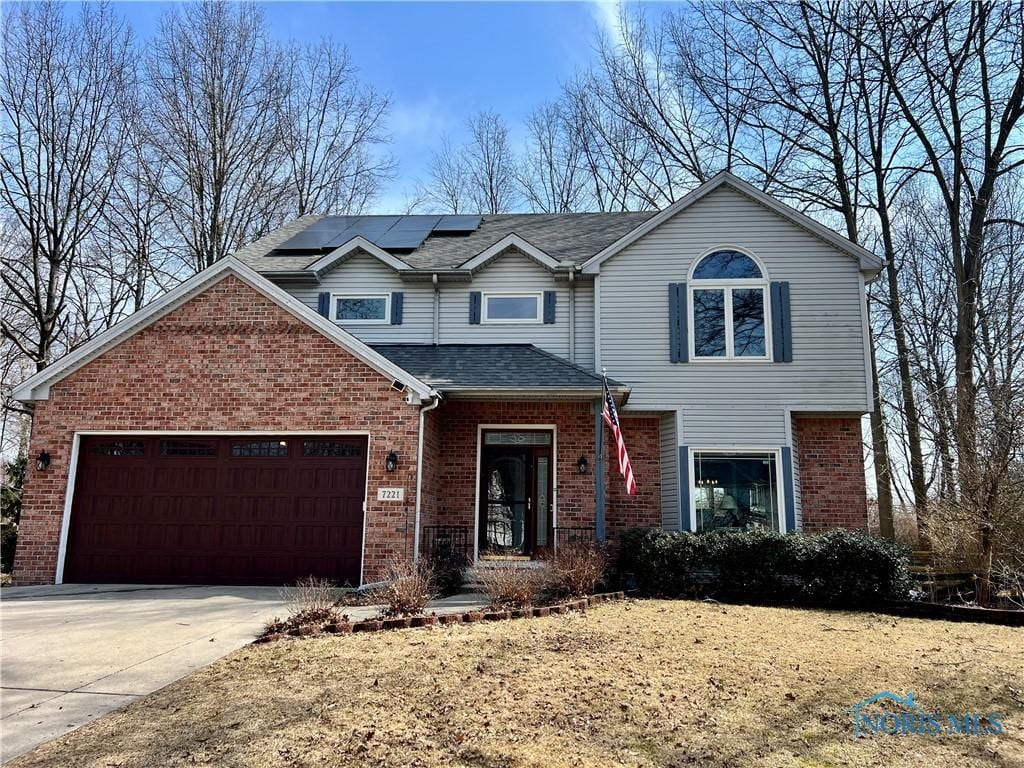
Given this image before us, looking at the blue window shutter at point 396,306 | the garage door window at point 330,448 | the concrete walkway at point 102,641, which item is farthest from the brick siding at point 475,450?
the concrete walkway at point 102,641

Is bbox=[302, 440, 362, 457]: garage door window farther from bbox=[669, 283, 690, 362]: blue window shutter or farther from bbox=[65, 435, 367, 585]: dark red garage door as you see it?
bbox=[669, 283, 690, 362]: blue window shutter

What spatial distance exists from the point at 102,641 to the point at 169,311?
5.99m

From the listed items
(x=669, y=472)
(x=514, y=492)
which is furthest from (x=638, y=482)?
(x=514, y=492)

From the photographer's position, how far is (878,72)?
16.4m

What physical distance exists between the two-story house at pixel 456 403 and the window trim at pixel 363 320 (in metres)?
0.05

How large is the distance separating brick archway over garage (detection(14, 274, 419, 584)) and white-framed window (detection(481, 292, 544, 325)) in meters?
3.41

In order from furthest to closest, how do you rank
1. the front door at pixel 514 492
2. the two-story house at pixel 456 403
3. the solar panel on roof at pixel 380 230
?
the solar panel on roof at pixel 380 230 → the front door at pixel 514 492 → the two-story house at pixel 456 403

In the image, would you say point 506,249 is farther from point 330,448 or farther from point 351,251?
point 330,448

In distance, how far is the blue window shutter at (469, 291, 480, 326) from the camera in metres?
13.2

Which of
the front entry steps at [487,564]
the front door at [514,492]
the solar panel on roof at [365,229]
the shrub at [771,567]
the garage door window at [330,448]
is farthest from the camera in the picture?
the solar panel on roof at [365,229]

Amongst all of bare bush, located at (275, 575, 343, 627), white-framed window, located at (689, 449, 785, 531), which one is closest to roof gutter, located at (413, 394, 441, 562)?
bare bush, located at (275, 575, 343, 627)

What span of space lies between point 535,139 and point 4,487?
65.3ft

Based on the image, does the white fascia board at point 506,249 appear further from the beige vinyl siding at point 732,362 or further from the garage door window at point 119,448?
the garage door window at point 119,448

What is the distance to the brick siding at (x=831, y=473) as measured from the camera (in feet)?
38.1
